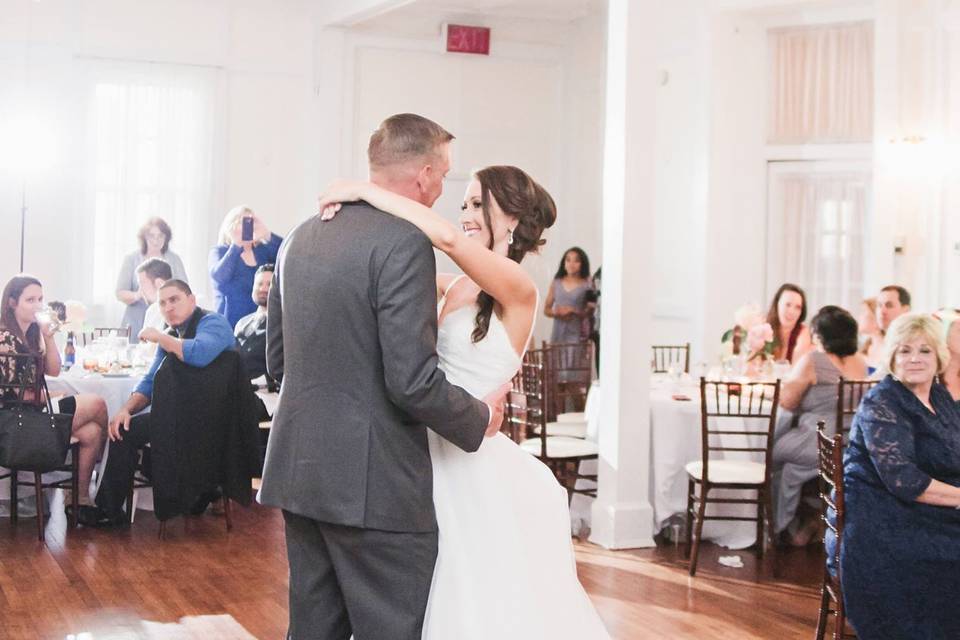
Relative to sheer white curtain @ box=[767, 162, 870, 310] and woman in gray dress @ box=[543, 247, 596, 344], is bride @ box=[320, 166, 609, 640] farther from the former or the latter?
woman in gray dress @ box=[543, 247, 596, 344]

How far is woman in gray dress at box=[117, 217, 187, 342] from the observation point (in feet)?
29.0

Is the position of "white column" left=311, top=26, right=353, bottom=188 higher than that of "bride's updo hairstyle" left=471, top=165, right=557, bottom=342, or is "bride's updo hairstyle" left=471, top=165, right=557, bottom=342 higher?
"white column" left=311, top=26, right=353, bottom=188

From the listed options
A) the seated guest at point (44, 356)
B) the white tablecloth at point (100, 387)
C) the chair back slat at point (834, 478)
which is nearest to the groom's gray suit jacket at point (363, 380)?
the chair back slat at point (834, 478)

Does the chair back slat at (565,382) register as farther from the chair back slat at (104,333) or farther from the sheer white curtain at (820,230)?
the chair back slat at (104,333)

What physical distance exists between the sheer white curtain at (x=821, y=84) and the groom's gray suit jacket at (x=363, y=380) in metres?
7.66

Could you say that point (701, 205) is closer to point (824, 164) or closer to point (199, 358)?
point (824, 164)

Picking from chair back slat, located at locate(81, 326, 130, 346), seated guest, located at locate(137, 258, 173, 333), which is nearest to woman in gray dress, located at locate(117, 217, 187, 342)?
chair back slat, located at locate(81, 326, 130, 346)

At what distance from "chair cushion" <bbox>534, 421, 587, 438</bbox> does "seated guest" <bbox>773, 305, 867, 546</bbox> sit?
1413mm

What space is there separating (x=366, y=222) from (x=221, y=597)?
3177mm

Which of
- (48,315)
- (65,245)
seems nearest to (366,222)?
(48,315)

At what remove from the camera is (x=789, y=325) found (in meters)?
7.26

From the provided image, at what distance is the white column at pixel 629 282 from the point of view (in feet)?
20.6

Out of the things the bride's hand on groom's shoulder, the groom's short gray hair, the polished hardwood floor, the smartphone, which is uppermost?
the smartphone

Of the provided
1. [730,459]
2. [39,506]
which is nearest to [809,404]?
[730,459]
